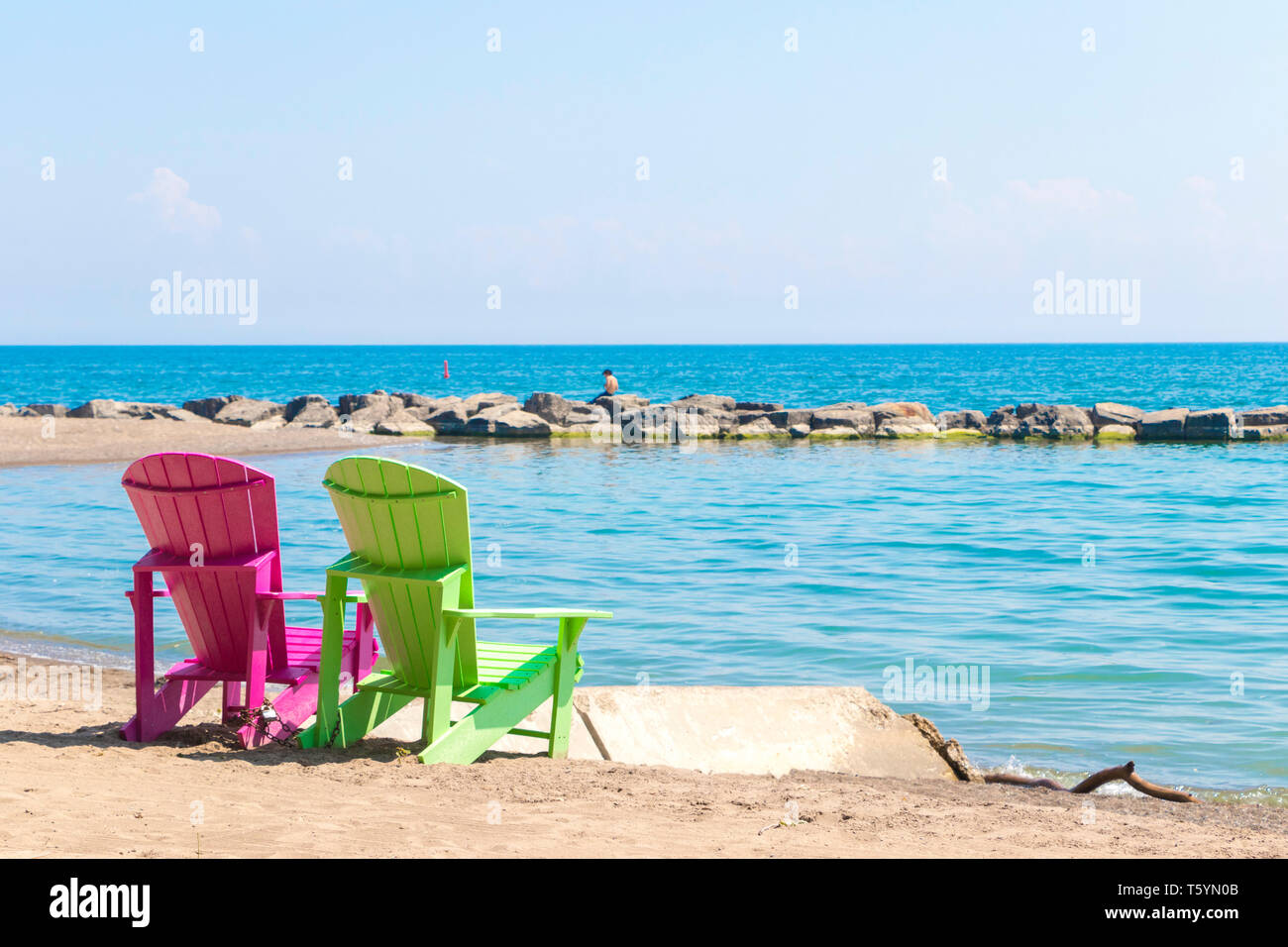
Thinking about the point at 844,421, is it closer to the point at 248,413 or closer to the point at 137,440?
the point at 248,413

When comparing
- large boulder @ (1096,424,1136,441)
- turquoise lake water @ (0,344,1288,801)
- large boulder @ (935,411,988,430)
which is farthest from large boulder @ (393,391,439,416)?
large boulder @ (1096,424,1136,441)

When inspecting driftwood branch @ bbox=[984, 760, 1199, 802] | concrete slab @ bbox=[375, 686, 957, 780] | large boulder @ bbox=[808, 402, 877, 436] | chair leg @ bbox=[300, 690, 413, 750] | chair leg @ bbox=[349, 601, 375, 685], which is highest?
large boulder @ bbox=[808, 402, 877, 436]

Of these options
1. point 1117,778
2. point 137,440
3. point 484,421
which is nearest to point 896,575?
point 1117,778

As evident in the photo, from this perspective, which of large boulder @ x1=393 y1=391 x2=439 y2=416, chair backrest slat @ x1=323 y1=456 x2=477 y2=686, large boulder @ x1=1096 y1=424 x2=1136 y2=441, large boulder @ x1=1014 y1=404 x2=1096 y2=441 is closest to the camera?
chair backrest slat @ x1=323 y1=456 x2=477 y2=686

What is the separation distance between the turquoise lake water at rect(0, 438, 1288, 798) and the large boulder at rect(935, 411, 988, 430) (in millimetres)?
7754

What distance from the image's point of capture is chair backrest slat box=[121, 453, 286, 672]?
4.26 m

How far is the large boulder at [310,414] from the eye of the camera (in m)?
27.6

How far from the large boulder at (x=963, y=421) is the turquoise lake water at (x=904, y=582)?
305 inches

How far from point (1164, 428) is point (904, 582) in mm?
18495

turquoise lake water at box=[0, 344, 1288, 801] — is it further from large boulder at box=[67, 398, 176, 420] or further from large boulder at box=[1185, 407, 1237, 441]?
large boulder at box=[67, 398, 176, 420]

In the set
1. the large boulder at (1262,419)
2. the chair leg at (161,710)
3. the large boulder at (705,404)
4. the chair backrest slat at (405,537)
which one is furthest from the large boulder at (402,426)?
the chair backrest slat at (405,537)

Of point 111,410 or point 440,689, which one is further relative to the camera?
point 111,410

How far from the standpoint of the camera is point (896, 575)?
32.2 ft

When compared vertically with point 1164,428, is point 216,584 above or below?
below
